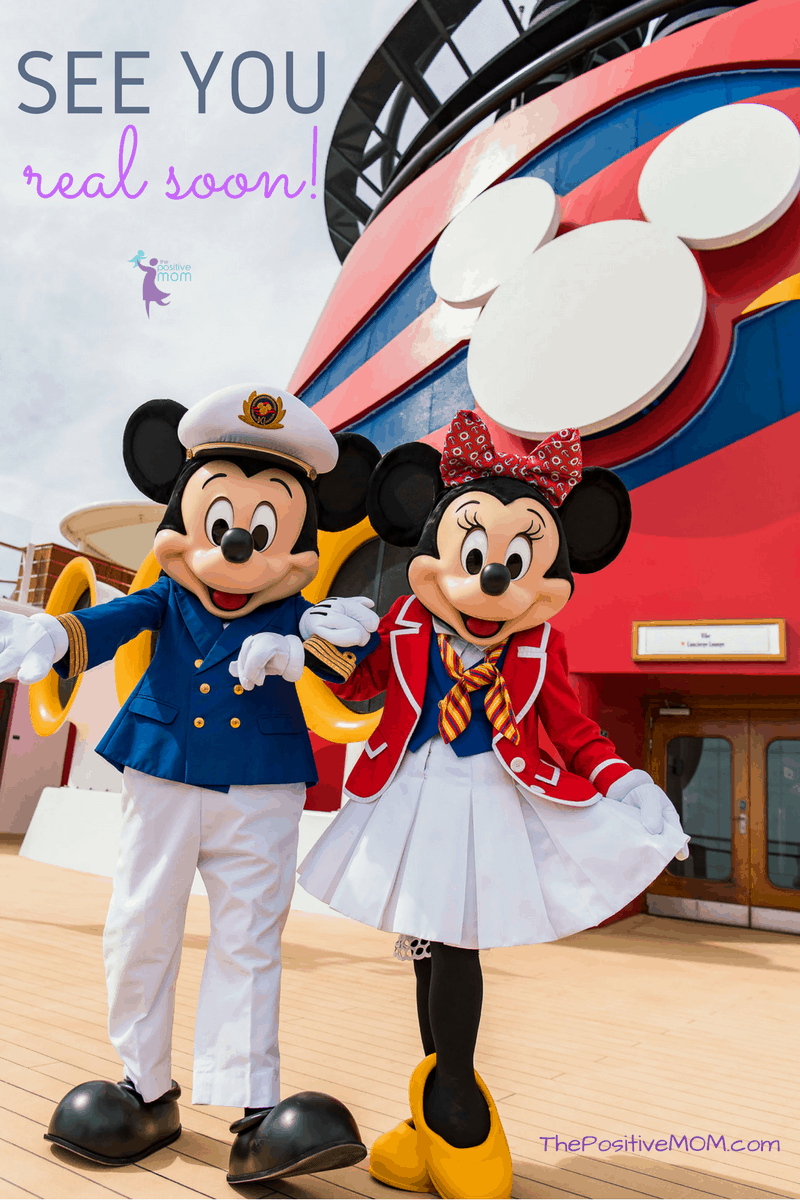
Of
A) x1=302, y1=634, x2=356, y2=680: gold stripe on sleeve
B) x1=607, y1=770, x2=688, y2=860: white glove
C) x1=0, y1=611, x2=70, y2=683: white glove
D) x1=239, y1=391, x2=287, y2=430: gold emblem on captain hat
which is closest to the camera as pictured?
x1=0, y1=611, x2=70, y2=683: white glove

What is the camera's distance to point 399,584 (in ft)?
26.5

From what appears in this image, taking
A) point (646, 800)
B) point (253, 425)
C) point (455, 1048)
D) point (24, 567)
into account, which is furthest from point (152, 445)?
point (24, 567)

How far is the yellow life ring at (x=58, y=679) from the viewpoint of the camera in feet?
15.7

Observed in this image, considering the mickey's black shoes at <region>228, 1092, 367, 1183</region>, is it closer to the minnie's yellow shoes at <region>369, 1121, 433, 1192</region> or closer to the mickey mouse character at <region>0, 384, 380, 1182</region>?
the mickey mouse character at <region>0, 384, 380, 1182</region>

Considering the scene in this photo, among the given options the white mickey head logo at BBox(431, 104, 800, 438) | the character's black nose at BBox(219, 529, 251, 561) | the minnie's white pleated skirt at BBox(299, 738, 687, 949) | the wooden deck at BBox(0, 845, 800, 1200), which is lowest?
the wooden deck at BBox(0, 845, 800, 1200)

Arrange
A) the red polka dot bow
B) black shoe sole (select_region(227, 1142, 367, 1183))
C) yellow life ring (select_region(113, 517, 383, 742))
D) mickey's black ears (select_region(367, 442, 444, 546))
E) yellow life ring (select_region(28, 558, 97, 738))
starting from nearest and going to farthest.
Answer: black shoe sole (select_region(227, 1142, 367, 1183)) → the red polka dot bow → mickey's black ears (select_region(367, 442, 444, 546)) → yellow life ring (select_region(28, 558, 97, 738)) → yellow life ring (select_region(113, 517, 383, 742))

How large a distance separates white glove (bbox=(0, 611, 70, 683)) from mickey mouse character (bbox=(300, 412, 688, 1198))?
30.5 inches

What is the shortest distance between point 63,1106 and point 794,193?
7026 mm

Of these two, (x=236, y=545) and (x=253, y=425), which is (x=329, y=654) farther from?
(x=253, y=425)

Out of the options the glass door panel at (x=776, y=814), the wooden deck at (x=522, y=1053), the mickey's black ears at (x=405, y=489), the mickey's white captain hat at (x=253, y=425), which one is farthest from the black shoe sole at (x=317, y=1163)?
the glass door panel at (x=776, y=814)

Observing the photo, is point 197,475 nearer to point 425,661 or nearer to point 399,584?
point 425,661

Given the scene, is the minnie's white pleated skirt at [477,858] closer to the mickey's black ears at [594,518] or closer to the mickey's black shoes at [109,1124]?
the mickey's black shoes at [109,1124]

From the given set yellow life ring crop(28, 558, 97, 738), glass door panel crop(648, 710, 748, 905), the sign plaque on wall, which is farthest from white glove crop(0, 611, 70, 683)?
glass door panel crop(648, 710, 748, 905)

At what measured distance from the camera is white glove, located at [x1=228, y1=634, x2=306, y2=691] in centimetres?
206
